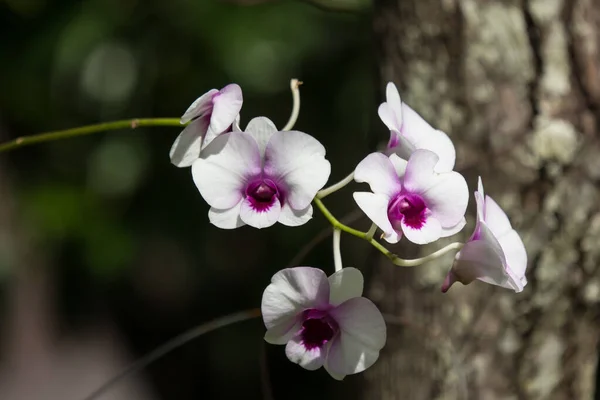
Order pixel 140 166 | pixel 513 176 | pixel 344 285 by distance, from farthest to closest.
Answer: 1. pixel 140 166
2. pixel 513 176
3. pixel 344 285

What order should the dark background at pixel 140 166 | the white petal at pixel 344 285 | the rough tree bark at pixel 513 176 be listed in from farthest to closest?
the dark background at pixel 140 166, the rough tree bark at pixel 513 176, the white petal at pixel 344 285

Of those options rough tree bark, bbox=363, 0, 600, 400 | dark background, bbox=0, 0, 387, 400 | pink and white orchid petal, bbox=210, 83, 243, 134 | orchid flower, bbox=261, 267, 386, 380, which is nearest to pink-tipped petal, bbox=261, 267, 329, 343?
orchid flower, bbox=261, 267, 386, 380

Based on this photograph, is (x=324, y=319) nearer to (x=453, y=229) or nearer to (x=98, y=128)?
(x=453, y=229)

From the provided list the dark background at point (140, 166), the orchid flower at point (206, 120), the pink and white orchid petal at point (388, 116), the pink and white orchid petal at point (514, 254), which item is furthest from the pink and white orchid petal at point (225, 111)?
the dark background at point (140, 166)

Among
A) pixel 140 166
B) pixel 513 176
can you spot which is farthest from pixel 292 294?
A: pixel 140 166

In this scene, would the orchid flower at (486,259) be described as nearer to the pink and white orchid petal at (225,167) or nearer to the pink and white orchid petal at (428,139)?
the pink and white orchid petal at (428,139)

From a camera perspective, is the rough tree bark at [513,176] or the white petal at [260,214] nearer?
the white petal at [260,214]

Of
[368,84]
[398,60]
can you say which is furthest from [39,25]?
[398,60]
